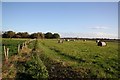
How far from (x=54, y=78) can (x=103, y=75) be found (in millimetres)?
2808

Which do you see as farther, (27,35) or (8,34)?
(27,35)

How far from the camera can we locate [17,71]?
56.3 ft

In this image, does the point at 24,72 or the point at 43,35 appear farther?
the point at 43,35


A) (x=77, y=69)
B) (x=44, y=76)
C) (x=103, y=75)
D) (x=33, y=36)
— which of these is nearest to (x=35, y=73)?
(x=44, y=76)

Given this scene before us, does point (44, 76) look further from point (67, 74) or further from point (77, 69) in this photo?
point (77, 69)

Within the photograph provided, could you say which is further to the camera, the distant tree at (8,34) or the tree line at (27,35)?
the tree line at (27,35)

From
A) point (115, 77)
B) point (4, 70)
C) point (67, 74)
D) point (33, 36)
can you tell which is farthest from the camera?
point (33, 36)

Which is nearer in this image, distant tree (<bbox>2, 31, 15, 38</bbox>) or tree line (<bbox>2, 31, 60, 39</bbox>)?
distant tree (<bbox>2, 31, 15, 38</bbox>)

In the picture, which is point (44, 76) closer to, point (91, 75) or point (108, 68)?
point (91, 75)

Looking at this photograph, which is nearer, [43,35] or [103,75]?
[103,75]

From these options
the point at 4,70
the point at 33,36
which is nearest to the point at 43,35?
the point at 33,36

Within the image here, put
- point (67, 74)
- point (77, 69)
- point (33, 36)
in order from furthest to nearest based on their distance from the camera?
point (33, 36) < point (77, 69) < point (67, 74)

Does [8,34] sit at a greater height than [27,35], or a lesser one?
greater

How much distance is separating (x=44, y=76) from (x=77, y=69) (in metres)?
2.56
